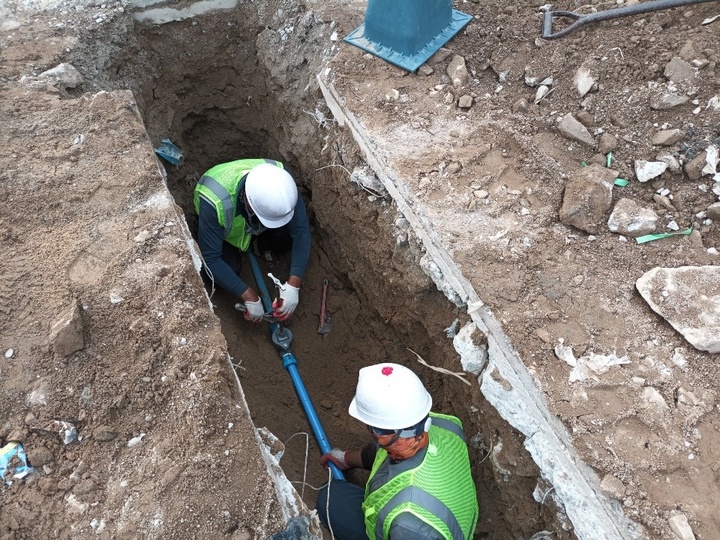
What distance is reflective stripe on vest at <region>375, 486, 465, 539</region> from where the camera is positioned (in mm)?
2604

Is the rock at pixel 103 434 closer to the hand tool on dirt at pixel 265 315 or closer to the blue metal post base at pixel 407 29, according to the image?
the hand tool on dirt at pixel 265 315

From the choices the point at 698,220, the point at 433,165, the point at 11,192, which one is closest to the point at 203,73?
the point at 11,192

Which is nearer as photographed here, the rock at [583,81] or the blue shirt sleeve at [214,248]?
the rock at [583,81]

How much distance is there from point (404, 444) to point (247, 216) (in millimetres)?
2068

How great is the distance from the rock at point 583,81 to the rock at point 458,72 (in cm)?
72

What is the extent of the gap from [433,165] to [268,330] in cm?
181

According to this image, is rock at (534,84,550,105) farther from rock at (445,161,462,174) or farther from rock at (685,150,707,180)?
rock at (685,150,707,180)

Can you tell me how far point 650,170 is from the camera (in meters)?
3.23

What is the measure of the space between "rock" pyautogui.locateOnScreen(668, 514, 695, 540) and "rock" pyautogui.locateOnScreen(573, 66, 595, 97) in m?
2.49

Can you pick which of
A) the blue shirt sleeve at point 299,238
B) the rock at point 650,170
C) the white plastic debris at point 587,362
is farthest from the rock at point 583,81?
the blue shirt sleeve at point 299,238

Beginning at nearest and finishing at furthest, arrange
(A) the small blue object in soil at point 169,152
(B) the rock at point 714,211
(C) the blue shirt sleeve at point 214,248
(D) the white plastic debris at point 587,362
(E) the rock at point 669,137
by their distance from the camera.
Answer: (D) the white plastic debris at point 587,362 < (B) the rock at point 714,211 < (E) the rock at point 669,137 < (C) the blue shirt sleeve at point 214,248 < (A) the small blue object in soil at point 169,152

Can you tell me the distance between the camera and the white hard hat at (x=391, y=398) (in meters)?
2.72

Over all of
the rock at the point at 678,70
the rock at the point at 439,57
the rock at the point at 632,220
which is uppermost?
the rock at the point at 678,70

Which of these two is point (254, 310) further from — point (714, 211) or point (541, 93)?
point (714, 211)
